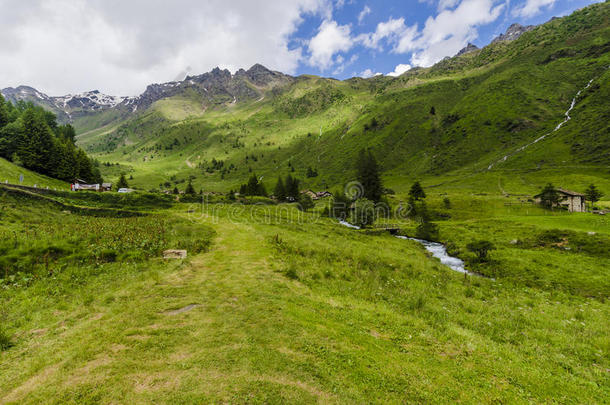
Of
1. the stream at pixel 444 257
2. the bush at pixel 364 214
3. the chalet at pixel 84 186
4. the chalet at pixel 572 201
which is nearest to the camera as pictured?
the stream at pixel 444 257

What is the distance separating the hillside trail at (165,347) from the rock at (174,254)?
4.93 m

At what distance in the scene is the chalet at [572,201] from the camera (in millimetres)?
69625

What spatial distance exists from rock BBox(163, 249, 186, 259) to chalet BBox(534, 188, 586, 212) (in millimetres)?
102136

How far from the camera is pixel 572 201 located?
70.8m

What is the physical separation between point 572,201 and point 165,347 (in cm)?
10550

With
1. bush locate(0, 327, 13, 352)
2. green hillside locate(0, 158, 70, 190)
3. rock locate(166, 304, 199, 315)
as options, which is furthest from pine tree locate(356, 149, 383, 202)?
bush locate(0, 327, 13, 352)

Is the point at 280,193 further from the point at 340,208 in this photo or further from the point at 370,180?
the point at 370,180

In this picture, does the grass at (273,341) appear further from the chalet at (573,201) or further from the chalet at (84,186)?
the chalet at (573,201)

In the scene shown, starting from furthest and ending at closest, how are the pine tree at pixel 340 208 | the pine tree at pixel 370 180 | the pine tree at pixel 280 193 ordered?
the pine tree at pixel 280 193 → the pine tree at pixel 340 208 → the pine tree at pixel 370 180

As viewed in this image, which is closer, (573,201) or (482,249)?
(482,249)

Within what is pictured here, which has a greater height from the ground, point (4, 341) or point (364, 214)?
point (364, 214)

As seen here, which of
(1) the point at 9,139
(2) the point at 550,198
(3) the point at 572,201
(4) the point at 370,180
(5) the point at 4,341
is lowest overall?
(5) the point at 4,341

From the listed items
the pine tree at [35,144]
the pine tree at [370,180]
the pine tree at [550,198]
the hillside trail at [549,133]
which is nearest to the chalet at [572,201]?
the pine tree at [550,198]

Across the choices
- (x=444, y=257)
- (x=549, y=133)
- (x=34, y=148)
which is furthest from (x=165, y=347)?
(x=549, y=133)
